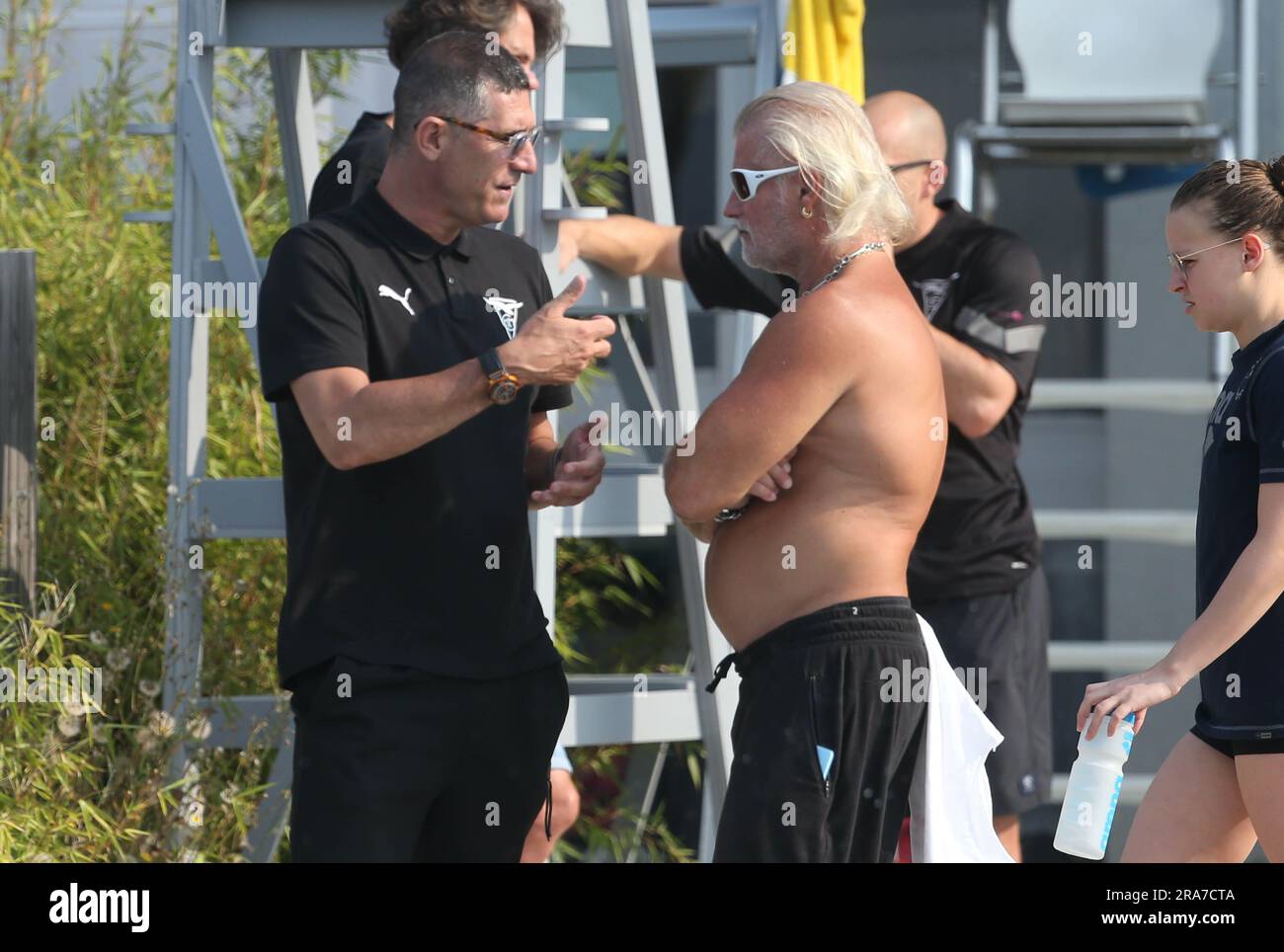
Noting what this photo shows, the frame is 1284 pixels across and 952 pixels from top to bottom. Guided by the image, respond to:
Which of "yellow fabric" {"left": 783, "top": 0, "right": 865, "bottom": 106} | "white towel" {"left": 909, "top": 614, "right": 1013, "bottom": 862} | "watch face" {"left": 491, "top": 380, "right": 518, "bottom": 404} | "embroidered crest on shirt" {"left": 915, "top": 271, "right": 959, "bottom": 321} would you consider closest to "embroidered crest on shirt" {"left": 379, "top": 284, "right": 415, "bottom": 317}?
"watch face" {"left": 491, "top": 380, "right": 518, "bottom": 404}

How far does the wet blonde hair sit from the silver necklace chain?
0.02 meters

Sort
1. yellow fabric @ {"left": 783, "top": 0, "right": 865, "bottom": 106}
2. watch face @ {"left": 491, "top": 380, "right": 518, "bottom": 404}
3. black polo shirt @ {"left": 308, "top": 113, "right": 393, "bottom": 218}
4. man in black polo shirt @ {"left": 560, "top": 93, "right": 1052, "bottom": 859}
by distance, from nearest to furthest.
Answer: watch face @ {"left": 491, "top": 380, "right": 518, "bottom": 404} → black polo shirt @ {"left": 308, "top": 113, "right": 393, "bottom": 218} → man in black polo shirt @ {"left": 560, "top": 93, "right": 1052, "bottom": 859} → yellow fabric @ {"left": 783, "top": 0, "right": 865, "bottom": 106}

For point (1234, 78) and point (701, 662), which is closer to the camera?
point (701, 662)

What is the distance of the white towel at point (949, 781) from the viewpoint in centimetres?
265

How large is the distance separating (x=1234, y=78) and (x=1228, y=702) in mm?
2968

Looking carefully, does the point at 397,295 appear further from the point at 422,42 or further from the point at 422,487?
the point at 422,42

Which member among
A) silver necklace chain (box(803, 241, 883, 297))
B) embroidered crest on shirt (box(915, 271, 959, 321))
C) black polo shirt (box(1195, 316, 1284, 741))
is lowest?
A: black polo shirt (box(1195, 316, 1284, 741))

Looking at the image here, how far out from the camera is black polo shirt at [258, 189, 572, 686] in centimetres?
265

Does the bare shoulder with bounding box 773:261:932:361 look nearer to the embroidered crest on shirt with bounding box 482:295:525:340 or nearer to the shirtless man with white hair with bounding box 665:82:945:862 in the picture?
the shirtless man with white hair with bounding box 665:82:945:862

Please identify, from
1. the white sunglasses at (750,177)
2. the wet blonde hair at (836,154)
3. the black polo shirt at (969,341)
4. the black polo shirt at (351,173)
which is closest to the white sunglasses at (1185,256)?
the wet blonde hair at (836,154)

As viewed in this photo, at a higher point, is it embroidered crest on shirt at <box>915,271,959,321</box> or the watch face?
embroidered crest on shirt at <box>915,271,959,321</box>
